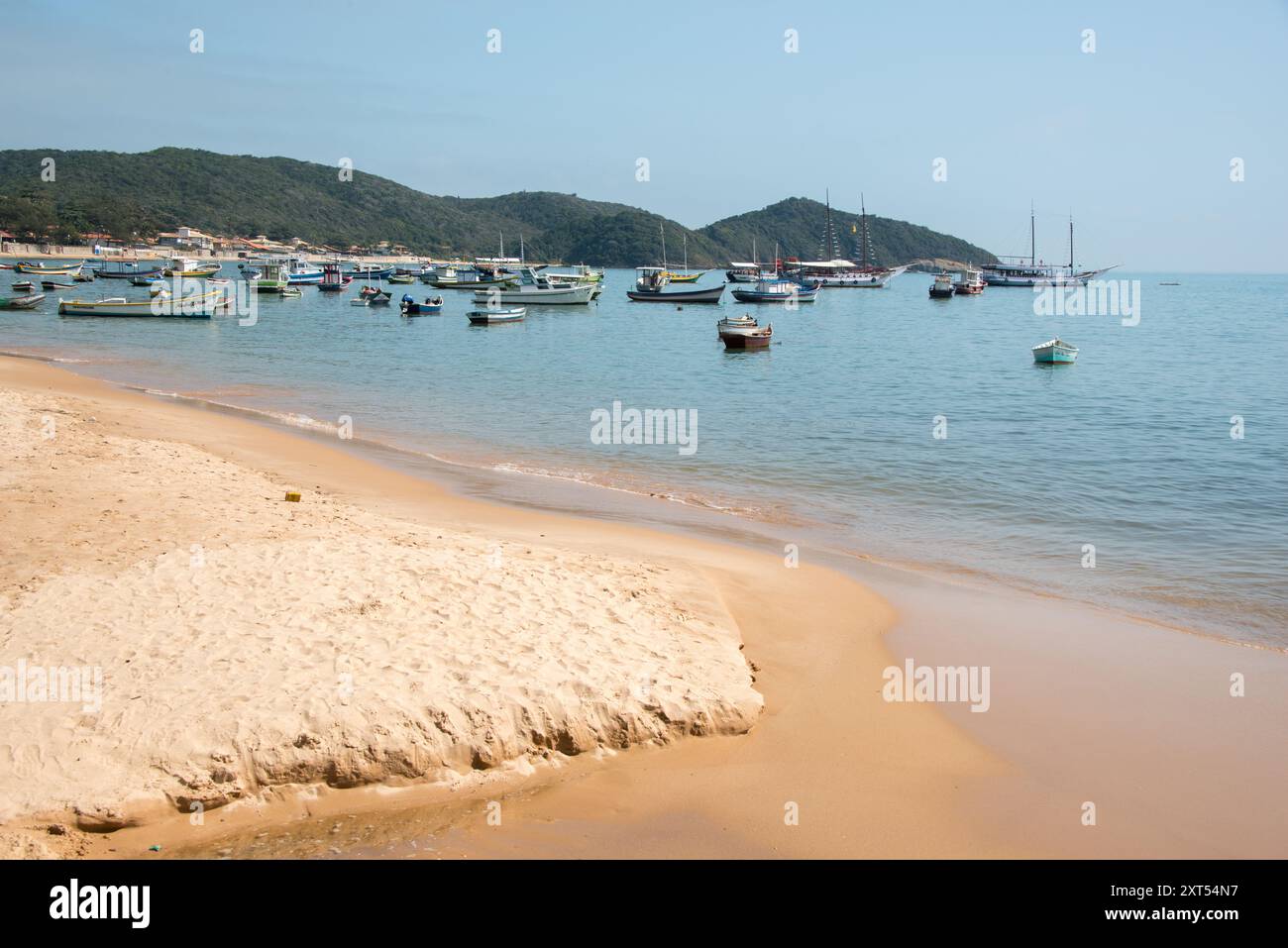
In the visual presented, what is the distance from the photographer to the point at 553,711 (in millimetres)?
6520

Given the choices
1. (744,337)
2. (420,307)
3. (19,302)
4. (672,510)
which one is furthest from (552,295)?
(672,510)

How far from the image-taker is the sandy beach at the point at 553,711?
5539 mm

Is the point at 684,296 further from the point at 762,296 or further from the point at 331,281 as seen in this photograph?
the point at 331,281

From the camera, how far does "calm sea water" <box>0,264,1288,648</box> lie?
13.1 metres

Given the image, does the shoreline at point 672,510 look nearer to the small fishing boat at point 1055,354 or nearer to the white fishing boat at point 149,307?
the small fishing boat at point 1055,354

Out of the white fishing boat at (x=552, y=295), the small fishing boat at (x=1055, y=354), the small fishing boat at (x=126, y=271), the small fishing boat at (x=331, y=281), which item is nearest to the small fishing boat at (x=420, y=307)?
the white fishing boat at (x=552, y=295)

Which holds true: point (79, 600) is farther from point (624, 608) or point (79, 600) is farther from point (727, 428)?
point (727, 428)

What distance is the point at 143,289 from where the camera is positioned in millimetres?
77000

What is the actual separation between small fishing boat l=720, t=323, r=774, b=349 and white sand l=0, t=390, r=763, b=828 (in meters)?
34.4

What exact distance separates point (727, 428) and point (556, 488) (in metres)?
7.90

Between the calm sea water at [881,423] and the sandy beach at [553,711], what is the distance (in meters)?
3.16

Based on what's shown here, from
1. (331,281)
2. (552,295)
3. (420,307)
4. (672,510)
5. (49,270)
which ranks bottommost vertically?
(672,510)

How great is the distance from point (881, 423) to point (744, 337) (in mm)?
20038

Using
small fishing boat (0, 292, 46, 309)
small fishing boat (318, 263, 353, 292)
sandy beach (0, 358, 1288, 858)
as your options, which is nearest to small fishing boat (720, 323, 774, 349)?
sandy beach (0, 358, 1288, 858)
